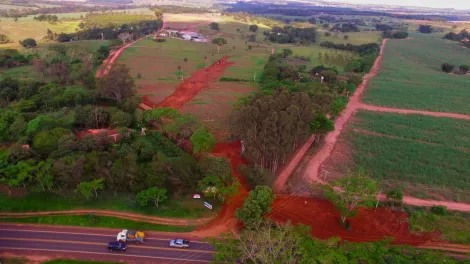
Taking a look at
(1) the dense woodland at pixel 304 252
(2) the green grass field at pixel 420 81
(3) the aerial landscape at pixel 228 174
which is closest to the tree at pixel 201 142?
(3) the aerial landscape at pixel 228 174

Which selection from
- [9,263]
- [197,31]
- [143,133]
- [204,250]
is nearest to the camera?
[9,263]

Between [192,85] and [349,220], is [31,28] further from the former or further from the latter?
[349,220]

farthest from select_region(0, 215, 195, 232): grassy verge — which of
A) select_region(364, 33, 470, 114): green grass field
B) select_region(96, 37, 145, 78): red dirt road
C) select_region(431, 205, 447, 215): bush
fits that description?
select_region(364, 33, 470, 114): green grass field

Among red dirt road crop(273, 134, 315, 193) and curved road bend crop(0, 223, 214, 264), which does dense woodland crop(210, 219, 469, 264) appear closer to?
curved road bend crop(0, 223, 214, 264)

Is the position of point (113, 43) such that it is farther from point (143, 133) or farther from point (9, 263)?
point (9, 263)

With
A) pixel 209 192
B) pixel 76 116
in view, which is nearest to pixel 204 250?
pixel 209 192

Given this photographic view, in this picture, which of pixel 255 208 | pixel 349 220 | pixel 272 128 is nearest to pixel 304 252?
pixel 255 208

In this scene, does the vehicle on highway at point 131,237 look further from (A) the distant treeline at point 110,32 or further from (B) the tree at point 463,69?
(A) the distant treeline at point 110,32
